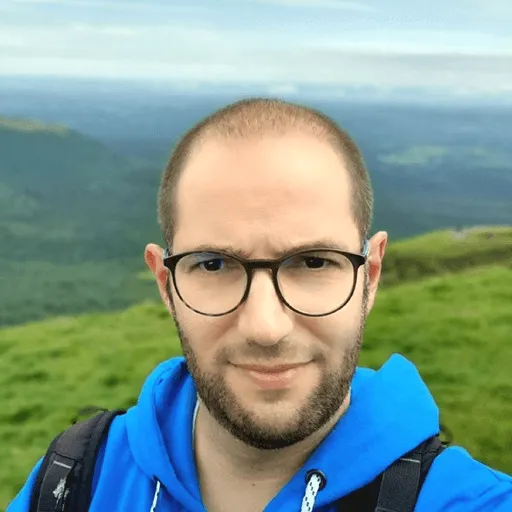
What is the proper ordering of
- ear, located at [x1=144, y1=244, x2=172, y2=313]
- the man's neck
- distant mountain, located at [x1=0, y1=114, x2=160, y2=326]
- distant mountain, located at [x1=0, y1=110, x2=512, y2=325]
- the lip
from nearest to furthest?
the lip
the man's neck
ear, located at [x1=144, y1=244, x2=172, y2=313]
distant mountain, located at [x1=0, y1=114, x2=160, y2=326]
distant mountain, located at [x1=0, y1=110, x2=512, y2=325]

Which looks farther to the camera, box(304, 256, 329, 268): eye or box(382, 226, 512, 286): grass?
box(382, 226, 512, 286): grass

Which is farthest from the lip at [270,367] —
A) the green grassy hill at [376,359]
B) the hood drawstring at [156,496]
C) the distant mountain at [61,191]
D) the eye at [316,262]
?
the distant mountain at [61,191]

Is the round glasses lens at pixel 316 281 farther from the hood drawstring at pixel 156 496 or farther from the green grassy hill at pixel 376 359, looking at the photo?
the green grassy hill at pixel 376 359

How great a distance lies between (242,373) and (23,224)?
119 m

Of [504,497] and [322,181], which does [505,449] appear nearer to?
[504,497]

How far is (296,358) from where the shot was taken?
2.09 meters

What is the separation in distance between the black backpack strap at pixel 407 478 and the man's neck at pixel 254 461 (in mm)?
356

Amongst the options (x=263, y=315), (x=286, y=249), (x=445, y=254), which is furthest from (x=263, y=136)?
(x=445, y=254)

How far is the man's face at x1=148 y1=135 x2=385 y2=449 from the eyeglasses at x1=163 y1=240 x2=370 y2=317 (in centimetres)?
3

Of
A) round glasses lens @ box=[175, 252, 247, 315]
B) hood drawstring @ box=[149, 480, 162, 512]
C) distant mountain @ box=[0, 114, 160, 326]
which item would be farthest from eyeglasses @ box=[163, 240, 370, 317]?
distant mountain @ box=[0, 114, 160, 326]

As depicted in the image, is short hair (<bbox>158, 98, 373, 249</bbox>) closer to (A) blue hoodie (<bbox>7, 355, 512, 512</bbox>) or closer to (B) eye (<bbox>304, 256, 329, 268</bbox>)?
(B) eye (<bbox>304, 256, 329, 268</bbox>)

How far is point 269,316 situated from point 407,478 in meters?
0.73

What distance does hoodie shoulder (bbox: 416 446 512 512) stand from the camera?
1.96 metres

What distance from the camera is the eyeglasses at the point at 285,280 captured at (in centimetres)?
211
